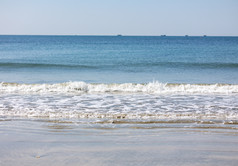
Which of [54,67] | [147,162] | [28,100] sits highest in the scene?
[54,67]

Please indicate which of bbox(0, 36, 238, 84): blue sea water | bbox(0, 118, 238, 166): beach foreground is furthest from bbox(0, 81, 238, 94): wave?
bbox(0, 118, 238, 166): beach foreground

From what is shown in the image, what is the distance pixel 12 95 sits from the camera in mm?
14133

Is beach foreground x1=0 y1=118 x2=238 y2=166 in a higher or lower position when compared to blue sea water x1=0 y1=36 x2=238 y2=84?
lower

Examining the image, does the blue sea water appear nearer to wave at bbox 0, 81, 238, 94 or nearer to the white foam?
wave at bbox 0, 81, 238, 94

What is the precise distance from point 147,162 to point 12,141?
3.41m

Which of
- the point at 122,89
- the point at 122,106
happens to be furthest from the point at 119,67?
the point at 122,106

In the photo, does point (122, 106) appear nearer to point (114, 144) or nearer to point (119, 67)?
point (114, 144)

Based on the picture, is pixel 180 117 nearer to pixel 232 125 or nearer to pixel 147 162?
pixel 232 125

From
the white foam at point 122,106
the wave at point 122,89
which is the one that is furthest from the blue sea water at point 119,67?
the white foam at point 122,106

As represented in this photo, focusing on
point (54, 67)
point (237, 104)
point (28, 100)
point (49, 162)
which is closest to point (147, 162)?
point (49, 162)

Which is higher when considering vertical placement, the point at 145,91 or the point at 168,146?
the point at 145,91

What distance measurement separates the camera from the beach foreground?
5.71 m

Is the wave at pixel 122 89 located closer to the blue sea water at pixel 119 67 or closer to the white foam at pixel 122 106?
the white foam at pixel 122 106

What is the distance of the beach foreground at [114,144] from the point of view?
571 centimetres
